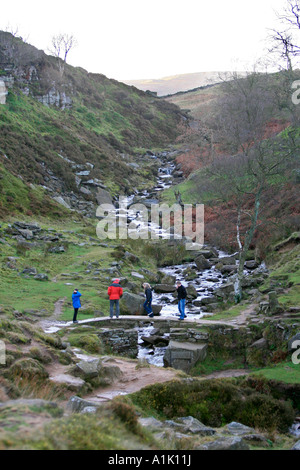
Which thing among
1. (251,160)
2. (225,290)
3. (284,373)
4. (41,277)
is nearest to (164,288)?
(225,290)

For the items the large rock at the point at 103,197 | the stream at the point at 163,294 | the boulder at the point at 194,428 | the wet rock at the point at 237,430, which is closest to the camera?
the boulder at the point at 194,428

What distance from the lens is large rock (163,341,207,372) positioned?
15336 millimetres

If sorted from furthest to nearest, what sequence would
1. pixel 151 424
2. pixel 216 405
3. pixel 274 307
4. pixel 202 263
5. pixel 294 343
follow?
pixel 202 263 → pixel 274 307 → pixel 294 343 → pixel 216 405 → pixel 151 424

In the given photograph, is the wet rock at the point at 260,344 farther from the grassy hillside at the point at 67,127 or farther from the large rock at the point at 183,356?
the grassy hillside at the point at 67,127

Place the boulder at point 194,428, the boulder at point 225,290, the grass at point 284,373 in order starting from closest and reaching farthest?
the boulder at point 194,428
the grass at point 284,373
the boulder at point 225,290

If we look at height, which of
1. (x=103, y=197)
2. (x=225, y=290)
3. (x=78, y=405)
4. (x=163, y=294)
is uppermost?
(x=103, y=197)

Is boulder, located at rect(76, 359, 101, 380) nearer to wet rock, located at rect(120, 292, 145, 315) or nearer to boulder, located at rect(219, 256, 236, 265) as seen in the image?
wet rock, located at rect(120, 292, 145, 315)

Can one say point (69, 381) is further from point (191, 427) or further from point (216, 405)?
point (216, 405)

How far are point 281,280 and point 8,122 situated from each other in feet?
120

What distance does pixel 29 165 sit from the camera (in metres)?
42.5

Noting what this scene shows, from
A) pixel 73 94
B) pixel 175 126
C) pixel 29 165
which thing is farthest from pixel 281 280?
pixel 175 126

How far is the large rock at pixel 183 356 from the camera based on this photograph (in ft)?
50.3

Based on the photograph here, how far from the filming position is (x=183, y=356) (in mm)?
15422

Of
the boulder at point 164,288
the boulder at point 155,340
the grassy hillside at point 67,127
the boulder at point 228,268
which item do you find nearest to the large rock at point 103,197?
the grassy hillside at point 67,127
